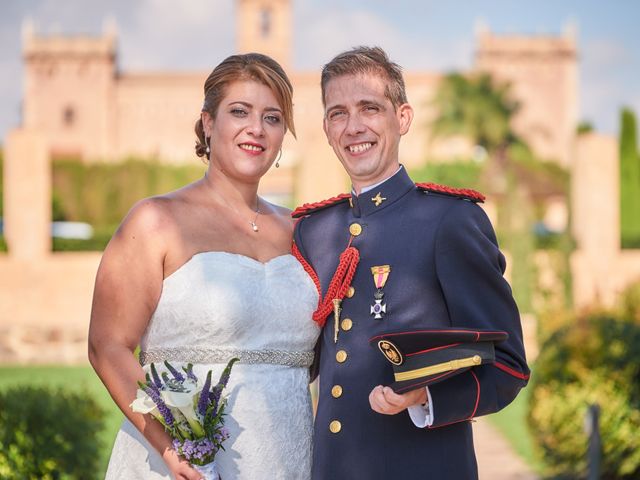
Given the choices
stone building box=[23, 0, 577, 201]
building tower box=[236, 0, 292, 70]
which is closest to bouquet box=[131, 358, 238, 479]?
stone building box=[23, 0, 577, 201]

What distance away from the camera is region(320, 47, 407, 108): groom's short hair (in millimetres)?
2906

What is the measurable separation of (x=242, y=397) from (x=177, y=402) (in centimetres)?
46

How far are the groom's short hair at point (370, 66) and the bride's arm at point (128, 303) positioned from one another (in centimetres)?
69

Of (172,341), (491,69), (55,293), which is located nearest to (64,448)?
(172,341)

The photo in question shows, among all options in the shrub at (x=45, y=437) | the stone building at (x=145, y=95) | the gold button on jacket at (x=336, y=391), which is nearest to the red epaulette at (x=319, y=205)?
the gold button on jacket at (x=336, y=391)

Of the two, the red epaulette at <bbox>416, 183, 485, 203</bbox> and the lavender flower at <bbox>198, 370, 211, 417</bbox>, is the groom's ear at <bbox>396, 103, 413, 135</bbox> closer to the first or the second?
the red epaulette at <bbox>416, 183, 485, 203</bbox>

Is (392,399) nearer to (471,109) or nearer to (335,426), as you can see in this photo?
(335,426)

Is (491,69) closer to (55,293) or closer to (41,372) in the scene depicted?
(55,293)

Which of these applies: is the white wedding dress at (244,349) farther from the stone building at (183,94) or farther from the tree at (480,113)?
the stone building at (183,94)

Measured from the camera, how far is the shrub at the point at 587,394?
6.47 metres

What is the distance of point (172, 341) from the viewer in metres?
3.04

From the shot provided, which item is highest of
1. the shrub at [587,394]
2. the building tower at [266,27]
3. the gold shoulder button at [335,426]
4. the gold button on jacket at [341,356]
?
the building tower at [266,27]

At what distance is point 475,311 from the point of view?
2682mm

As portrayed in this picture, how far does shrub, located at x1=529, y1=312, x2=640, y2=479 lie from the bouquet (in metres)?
4.36
